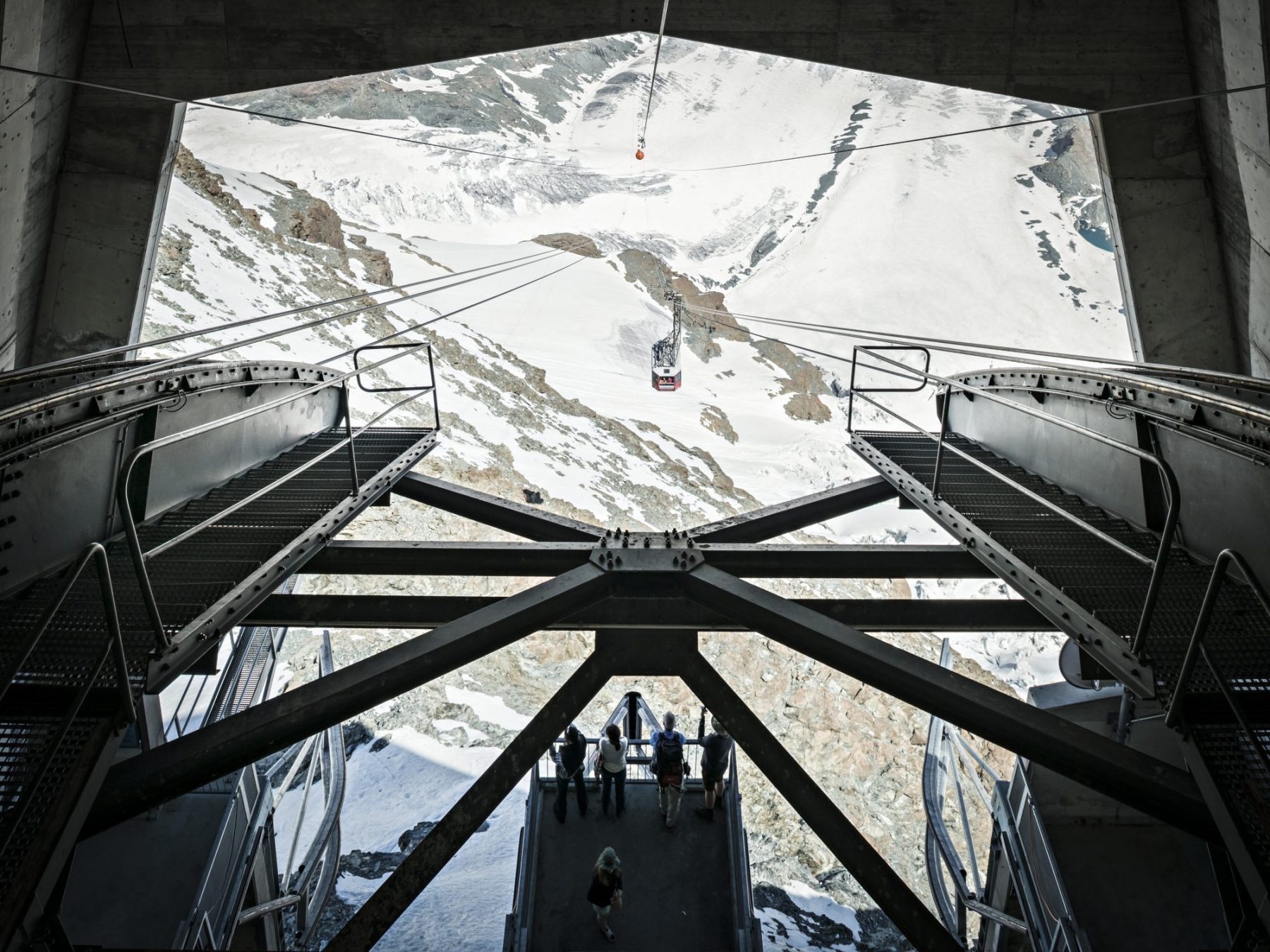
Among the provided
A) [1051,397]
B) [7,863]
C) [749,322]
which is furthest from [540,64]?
[7,863]

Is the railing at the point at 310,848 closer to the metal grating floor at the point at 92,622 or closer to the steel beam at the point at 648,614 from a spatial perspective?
the steel beam at the point at 648,614

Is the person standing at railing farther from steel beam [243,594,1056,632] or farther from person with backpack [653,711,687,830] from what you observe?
steel beam [243,594,1056,632]

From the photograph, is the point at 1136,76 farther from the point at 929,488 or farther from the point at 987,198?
the point at 987,198

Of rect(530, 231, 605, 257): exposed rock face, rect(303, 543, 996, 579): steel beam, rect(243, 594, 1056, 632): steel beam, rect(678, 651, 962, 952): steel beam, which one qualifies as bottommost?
rect(678, 651, 962, 952): steel beam

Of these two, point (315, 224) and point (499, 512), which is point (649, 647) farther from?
point (315, 224)

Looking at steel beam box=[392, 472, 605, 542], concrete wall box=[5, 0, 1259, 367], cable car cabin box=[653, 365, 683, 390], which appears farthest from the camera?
cable car cabin box=[653, 365, 683, 390]

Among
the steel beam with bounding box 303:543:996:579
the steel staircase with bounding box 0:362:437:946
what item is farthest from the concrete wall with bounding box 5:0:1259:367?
the steel beam with bounding box 303:543:996:579
